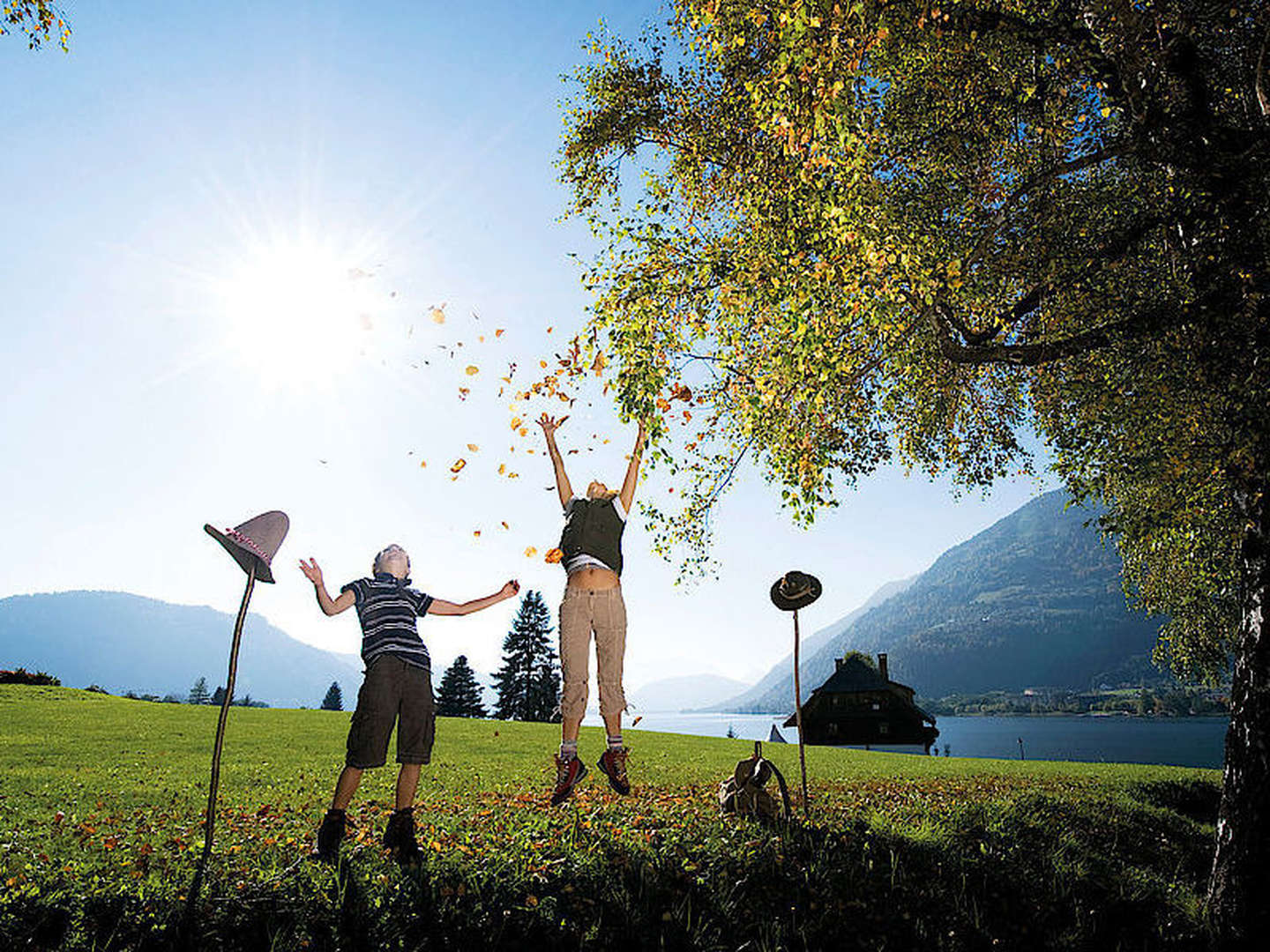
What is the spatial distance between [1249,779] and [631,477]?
7261 millimetres

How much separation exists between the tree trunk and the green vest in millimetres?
7020

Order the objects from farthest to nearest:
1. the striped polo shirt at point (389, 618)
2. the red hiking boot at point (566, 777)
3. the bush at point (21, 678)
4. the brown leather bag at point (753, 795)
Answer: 1. the bush at point (21, 678)
2. the brown leather bag at point (753, 795)
3. the red hiking boot at point (566, 777)
4. the striped polo shirt at point (389, 618)

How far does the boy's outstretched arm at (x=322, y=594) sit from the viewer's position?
5.48 m

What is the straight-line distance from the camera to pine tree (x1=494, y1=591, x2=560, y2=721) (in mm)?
57688

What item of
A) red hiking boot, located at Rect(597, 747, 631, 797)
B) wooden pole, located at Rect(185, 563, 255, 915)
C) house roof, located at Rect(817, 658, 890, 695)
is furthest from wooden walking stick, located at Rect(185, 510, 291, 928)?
house roof, located at Rect(817, 658, 890, 695)

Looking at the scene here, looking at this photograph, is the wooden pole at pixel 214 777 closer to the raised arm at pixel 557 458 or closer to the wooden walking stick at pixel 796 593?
the raised arm at pixel 557 458

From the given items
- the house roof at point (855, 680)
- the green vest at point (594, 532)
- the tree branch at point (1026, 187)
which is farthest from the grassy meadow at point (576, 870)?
the house roof at point (855, 680)

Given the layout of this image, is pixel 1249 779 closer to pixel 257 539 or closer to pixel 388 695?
pixel 388 695

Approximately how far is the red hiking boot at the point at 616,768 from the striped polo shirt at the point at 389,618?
186 cm

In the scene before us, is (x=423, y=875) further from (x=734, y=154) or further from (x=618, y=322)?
(x=734, y=154)

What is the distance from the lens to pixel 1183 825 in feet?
41.6

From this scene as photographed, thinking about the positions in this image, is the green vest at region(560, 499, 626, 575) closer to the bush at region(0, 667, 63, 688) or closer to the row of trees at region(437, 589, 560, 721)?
the bush at region(0, 667, 63, 688)

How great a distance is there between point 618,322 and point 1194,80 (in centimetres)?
842

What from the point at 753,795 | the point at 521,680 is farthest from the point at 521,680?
the point at 753,795
